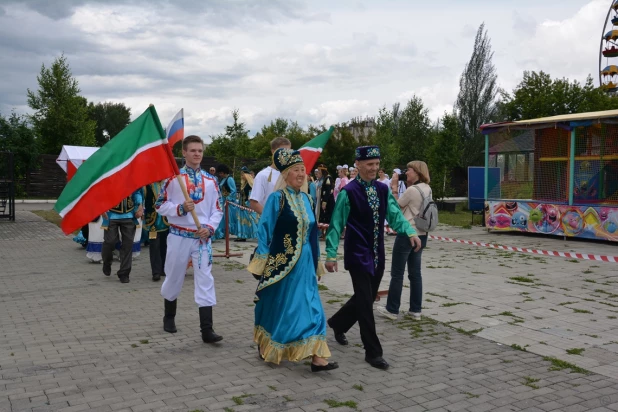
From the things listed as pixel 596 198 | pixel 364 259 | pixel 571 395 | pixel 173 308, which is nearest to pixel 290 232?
pixel 364 259

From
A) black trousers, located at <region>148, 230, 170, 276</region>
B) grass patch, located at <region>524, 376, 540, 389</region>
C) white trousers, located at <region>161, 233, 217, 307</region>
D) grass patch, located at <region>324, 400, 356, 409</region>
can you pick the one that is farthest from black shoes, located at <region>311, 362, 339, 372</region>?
black trousers, located at <region>148, 230, 170, 276</region>

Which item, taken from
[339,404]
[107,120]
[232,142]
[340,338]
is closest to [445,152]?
[232,142]

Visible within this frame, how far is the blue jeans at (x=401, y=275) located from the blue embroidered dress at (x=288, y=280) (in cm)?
197

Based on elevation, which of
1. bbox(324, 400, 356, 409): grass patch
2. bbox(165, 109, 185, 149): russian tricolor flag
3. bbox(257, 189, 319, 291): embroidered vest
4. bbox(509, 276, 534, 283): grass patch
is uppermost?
bbox(165, 109, 185, 149): russian tricolor flag

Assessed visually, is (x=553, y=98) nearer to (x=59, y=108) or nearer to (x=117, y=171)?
(x=59, y=108)

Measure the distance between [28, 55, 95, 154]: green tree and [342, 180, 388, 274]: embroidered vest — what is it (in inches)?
1472

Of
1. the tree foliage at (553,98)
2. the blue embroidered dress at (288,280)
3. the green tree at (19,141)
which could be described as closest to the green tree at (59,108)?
the green tree at (19,141)

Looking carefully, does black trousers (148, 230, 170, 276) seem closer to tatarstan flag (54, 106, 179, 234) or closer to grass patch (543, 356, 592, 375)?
tatarstan flag (54, 106, 179, 234)

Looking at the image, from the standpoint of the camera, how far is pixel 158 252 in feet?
31.4

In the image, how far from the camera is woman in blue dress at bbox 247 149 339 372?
Answer: 4.93 meters

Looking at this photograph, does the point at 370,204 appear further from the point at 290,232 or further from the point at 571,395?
the point at 571,395

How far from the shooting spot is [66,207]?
17.2 feet

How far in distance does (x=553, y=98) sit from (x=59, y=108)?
1325 inches

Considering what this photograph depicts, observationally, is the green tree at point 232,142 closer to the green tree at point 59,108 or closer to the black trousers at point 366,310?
the green tree at point 59,108
